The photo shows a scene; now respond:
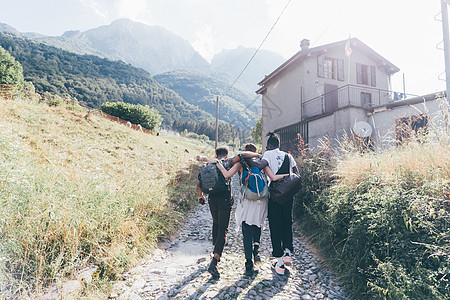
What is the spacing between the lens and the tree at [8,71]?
28.0 m

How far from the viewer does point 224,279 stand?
3.26 meters

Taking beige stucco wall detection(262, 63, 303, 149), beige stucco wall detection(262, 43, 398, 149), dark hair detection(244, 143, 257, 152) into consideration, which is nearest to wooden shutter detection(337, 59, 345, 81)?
beige stucco wall detection(262, 43, 398, 149)

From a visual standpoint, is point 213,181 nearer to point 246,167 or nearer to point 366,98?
point 246,167

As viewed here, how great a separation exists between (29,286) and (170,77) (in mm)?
187355

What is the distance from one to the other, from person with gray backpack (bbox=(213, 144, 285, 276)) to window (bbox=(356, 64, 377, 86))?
1668cm

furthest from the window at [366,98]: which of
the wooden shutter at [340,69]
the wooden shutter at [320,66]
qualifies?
the wooden shutter at [320,66]

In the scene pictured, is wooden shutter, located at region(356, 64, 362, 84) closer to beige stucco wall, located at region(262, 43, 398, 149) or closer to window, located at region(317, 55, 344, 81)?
beige stucco wall, located at region(262, 43, 398, 149)

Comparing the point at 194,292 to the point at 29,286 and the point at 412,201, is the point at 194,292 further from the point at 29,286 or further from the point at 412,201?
the point at 412,201

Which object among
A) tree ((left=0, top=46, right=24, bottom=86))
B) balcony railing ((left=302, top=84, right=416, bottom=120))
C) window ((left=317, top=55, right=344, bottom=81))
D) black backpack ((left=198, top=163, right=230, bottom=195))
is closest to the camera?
black backpack ((left=198, top=163, right=230, bottom=195))

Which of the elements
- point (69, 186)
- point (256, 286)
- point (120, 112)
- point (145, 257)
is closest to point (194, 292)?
point (256, 286)

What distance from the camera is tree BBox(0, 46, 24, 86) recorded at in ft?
92.0

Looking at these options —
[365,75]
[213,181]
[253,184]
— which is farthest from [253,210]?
Result: [365,75]

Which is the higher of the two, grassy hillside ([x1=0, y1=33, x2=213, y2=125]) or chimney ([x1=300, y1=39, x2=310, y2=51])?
grassy hillside ([x1=0, y1=33, x2=213, y2=125])

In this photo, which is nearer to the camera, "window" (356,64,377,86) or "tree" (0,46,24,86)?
"window" (356,64,377,86)
